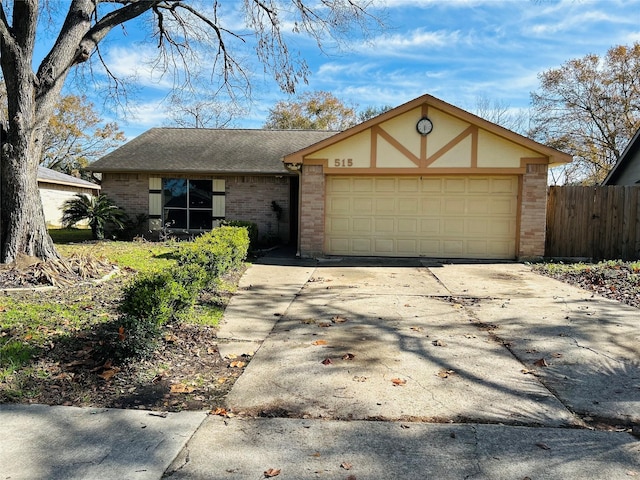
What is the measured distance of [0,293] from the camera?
6871mm

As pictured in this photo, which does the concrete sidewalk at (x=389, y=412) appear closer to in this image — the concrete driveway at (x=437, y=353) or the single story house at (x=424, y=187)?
the concrete driveway at (x=437, y=353)

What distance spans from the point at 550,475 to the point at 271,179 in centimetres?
1397

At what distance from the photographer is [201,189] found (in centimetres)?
1630

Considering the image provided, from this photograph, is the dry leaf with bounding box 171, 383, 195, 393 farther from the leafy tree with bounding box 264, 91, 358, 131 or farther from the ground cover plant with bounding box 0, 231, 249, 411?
the leafy tree with bounding box 264, 91, 358, 131

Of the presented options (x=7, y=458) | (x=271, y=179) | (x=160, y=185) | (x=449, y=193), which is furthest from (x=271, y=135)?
(x=7, y=458)

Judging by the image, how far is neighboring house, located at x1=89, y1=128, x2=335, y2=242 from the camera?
1590 cm

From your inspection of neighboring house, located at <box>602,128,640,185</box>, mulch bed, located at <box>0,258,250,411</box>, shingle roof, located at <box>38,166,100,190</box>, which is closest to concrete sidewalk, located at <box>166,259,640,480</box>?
mulch bed, located at <box>0,258,250,411</box>

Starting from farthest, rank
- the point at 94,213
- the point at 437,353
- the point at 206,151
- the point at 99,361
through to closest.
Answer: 1. the point at 206,151
2. the point at 94,213
3. the point at 437,353
4. the point at 99,361

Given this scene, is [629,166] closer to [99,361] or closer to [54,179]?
Result: [99,361]

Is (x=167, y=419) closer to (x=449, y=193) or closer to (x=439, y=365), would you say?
(x=439, y=365)

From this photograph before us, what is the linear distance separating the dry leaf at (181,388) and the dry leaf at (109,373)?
55 centimetres

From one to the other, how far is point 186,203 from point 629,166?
622 inches

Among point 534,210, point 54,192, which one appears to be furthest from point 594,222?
point 54,192

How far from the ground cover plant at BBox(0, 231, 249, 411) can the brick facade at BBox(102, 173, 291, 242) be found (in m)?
9.64
